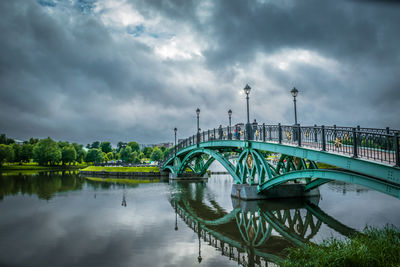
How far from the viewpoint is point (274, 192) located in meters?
21.8

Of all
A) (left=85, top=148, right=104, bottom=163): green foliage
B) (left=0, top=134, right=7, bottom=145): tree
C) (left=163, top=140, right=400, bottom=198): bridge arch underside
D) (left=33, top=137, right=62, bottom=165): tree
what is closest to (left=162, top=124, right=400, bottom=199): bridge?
(left=163, top=140, right=400, bottom=198): bridge arch underside

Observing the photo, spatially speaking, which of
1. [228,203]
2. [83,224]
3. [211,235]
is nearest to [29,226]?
[83,224]

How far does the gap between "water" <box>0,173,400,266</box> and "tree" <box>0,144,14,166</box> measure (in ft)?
199

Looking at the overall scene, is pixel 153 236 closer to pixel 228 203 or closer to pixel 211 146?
pixel 228 203

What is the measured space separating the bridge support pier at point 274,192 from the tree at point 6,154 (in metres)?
73.7

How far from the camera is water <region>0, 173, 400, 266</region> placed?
998 centimetres

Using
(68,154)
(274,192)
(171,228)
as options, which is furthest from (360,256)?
(68,154)

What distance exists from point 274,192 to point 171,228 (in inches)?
425

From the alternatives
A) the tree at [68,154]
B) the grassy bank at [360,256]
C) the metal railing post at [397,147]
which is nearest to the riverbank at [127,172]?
the tree at [68,154]

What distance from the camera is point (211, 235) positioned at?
1288 centimetres

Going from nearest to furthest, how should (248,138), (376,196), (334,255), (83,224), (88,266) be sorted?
(334,255), (88,266), (83,224), (248,138), (376,196)

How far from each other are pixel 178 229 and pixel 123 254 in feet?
13.7

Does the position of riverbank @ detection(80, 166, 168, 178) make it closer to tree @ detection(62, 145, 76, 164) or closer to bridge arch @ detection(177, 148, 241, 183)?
bridge arch @ detection(177, 148, 241, 183)

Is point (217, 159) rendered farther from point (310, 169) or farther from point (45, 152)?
point (45, 152)
